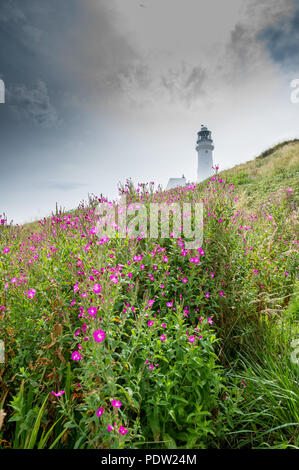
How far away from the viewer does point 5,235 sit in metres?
3.76

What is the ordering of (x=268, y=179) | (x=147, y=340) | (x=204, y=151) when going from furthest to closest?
(x=204, y=151), (x=268, y=179), (x=147, y=340)

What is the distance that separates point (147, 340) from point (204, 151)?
60.7m

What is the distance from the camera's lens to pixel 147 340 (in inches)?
74.6

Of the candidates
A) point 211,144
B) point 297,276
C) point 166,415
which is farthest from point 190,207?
point 211,144

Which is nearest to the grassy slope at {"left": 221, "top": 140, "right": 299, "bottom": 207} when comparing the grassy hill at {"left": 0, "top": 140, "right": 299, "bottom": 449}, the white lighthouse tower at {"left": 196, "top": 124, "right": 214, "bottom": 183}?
the grassy hill at {"left": 0, "top": 140, "right": 299, "bottom": 449}

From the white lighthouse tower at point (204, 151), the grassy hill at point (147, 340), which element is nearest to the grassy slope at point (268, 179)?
the grassy hill at point (147, 340)

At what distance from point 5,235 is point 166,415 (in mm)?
3285

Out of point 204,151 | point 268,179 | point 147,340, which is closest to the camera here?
point 147,340

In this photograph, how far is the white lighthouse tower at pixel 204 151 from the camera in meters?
56.6

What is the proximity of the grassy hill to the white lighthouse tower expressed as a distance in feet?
182

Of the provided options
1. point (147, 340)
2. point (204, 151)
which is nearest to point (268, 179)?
point (147, 340)

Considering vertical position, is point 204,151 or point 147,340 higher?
point 204,151

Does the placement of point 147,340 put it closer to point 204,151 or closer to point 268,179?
point 268,179
